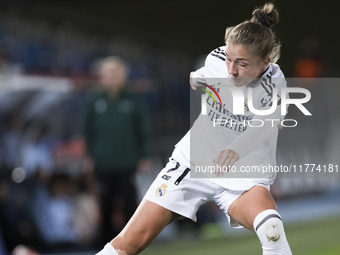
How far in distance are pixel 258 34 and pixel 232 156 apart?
0.76 meters

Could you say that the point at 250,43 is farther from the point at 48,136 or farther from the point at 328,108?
the point at 328,108

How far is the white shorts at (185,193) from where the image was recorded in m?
3.33

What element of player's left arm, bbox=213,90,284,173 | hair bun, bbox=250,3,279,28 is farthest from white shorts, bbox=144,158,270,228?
hair bun, bbox=250,3,279,28

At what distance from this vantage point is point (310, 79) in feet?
34.8

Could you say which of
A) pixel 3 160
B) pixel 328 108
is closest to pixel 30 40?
pixel 3 160

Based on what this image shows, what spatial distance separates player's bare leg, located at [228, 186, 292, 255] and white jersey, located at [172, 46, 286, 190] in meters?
0.10

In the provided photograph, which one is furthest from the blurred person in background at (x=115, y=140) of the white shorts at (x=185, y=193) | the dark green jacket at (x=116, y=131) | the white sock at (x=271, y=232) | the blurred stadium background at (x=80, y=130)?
the white sock at (x=271, y=232)

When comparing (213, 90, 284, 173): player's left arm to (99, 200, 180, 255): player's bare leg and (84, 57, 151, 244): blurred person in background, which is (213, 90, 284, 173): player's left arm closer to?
(99, 200, 180, 255): player's bare leg

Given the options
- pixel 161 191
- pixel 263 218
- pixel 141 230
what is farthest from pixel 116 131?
pixel 263 218

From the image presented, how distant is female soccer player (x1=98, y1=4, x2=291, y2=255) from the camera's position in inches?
123

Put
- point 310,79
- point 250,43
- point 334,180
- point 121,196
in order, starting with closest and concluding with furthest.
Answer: point 250,43 < point 121,196 < point 334,180 < point 310,79

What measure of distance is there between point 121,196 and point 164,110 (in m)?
2.76

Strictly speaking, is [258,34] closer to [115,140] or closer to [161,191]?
[161,191]

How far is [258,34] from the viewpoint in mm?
3164
